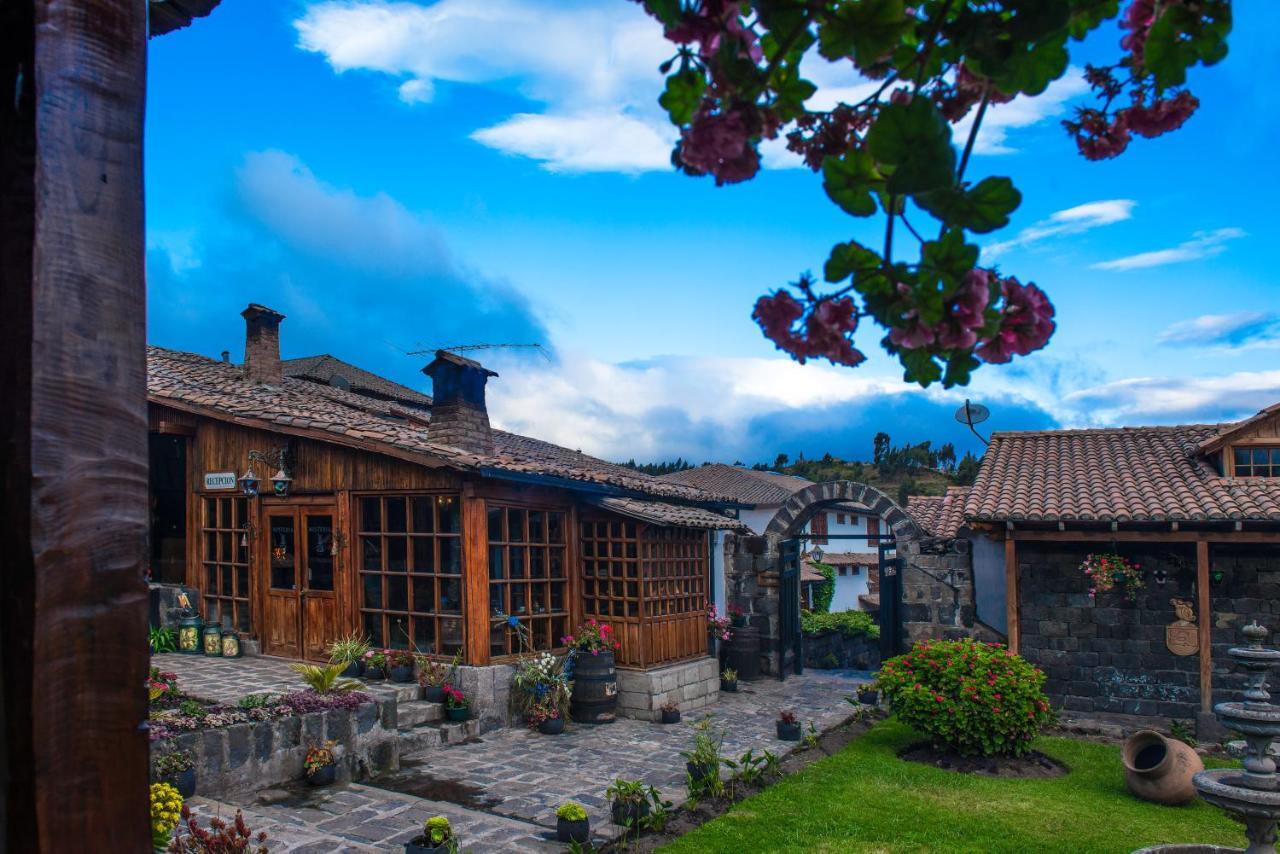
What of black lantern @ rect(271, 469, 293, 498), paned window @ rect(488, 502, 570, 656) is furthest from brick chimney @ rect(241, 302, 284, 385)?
paned window @ rect(488, 502, 570, 656)

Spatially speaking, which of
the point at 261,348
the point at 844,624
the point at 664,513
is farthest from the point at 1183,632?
the point at 261,348

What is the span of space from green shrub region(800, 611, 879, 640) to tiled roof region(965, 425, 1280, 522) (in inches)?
224

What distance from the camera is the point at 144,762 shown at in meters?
1.64

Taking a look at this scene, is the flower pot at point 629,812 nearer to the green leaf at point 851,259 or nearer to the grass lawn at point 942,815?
the grass lawn at point 942,815

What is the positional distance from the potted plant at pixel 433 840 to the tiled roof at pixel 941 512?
35.6 feet

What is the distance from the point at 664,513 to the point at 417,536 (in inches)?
143

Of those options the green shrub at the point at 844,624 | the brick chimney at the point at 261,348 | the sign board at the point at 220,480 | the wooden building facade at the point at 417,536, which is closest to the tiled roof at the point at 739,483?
the green shrub at the point at 844,624

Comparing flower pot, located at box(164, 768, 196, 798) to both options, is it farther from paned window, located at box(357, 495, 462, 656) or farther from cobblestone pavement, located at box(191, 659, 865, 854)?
paned window, located at box(357, 495, 462, 656)

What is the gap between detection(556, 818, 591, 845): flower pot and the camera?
7156 millimetres

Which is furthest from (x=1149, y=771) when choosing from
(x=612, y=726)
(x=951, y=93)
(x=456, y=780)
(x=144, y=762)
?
(x=144, y=762)

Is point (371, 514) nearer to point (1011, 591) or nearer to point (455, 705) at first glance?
point (455, 705)

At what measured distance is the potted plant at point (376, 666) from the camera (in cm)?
1154

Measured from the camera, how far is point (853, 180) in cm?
188

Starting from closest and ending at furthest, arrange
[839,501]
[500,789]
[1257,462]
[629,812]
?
[629,812]
[500,789]
[1257,462]
[839,501]
